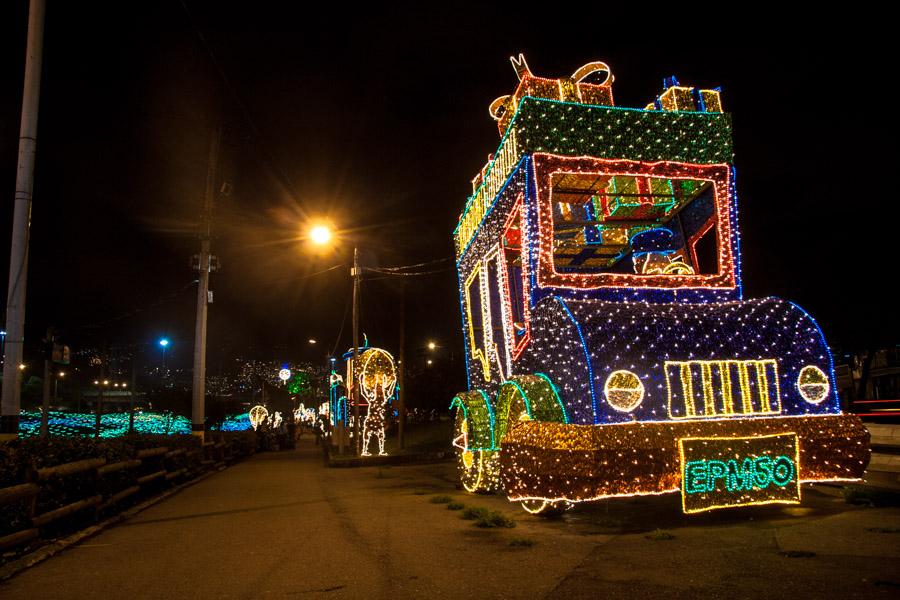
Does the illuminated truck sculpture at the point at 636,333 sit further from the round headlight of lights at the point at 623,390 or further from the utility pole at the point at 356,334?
the utility pole at the point at 356,334

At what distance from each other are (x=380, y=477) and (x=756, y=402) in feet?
38.1

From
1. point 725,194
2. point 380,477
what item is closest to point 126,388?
point 380,477

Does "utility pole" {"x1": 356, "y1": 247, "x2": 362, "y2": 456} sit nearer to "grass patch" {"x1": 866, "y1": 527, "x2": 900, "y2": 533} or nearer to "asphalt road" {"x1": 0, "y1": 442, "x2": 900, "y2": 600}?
"asphalt road" {"x1": 0, "y1": 442, "x2": 900, "y2": 600}

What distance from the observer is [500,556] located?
564 centimetres

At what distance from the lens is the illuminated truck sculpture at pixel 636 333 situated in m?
6.05

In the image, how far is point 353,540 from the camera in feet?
22.4

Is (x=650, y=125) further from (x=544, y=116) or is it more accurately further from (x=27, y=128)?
(x=27, y=128)

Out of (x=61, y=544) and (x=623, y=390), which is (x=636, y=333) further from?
(x=61, y=544)

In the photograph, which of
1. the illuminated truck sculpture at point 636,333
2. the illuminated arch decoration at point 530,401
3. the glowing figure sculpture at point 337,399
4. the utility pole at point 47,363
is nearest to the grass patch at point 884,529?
the illuminated truck sculpture at point 636,333

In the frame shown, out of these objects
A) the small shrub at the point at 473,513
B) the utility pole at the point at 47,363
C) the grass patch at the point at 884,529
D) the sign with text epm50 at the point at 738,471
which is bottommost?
the small shrub at the point at 473,513

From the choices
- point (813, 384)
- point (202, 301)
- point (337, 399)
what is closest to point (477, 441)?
point (813, 384)

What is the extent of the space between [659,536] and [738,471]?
1042 millimetres

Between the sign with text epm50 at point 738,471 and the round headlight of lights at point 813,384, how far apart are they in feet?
1.95

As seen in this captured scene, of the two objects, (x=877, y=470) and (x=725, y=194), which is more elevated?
(x=725, y=194)
